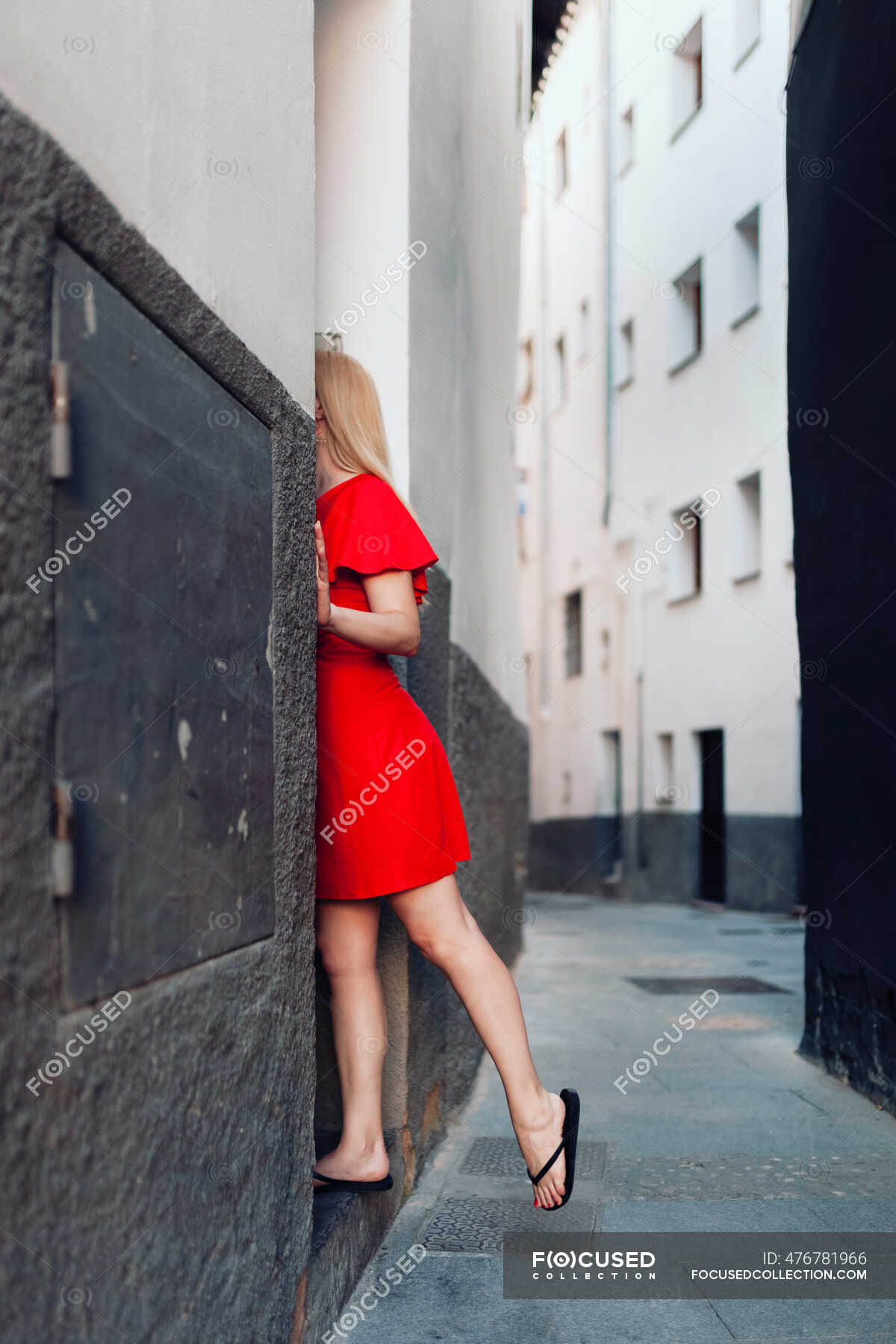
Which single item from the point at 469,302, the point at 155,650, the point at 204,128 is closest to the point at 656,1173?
the point at 155,650

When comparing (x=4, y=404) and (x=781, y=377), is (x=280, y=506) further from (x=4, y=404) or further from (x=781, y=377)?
(x=781, y=377)

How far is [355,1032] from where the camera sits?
10.0ft

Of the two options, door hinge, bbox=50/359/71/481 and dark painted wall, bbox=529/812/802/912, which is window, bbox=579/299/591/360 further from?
door hinge, bbox=50/359/71/481

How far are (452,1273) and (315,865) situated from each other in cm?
96

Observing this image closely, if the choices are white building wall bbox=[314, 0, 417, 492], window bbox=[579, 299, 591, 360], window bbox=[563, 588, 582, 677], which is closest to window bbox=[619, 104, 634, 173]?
window bbox=[579, 299, 591, 360]

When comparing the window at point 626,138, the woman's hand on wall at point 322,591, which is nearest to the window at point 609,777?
the window at point 626,138

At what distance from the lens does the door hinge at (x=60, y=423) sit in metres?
1.52

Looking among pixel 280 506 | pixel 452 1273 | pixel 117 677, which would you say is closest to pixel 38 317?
pixel 117 677

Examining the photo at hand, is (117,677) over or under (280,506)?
under

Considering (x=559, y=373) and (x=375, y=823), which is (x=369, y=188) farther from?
(x=559, y=373)

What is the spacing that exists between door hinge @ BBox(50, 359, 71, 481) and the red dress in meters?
1.41

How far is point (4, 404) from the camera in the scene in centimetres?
140

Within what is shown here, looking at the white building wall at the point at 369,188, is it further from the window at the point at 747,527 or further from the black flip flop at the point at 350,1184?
the window at the point at 747,527

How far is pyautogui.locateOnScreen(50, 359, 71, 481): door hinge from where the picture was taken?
152 cm
